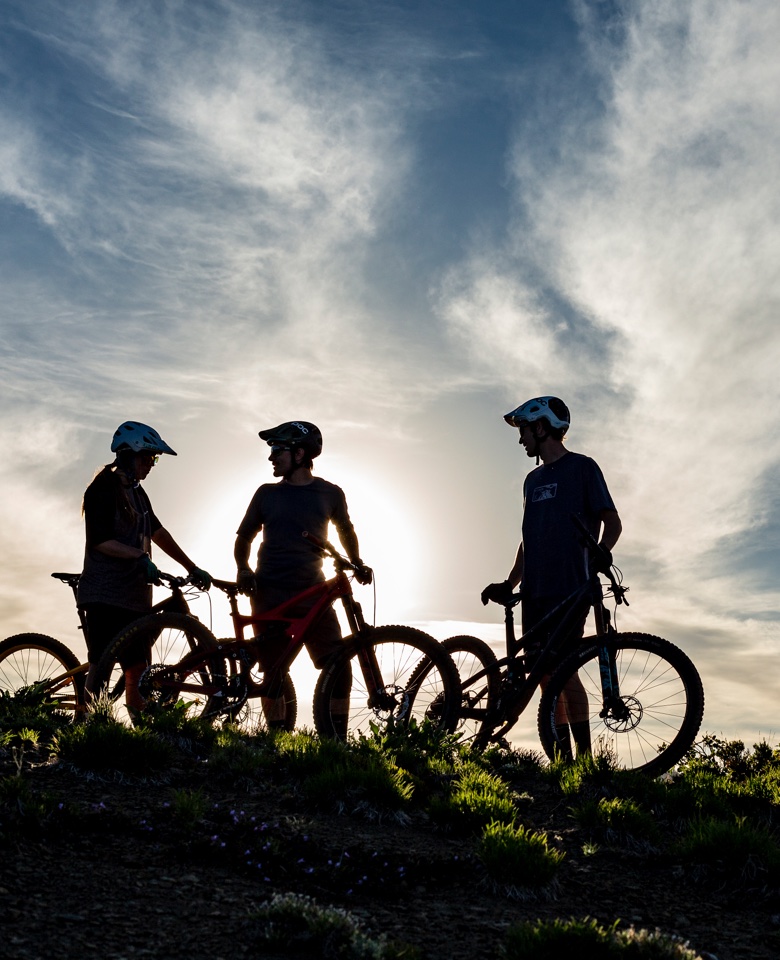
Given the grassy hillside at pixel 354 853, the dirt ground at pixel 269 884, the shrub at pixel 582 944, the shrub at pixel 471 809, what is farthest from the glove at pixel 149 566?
the shrub at pixel 582 944

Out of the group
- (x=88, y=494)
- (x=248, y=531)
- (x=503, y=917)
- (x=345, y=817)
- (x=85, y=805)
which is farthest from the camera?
(x=248, y=531)

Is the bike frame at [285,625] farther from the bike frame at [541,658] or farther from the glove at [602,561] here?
the glove at [602,561]

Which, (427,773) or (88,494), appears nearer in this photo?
(427,773)

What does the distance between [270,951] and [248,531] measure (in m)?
5.61

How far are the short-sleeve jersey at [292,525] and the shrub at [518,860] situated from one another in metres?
4.21

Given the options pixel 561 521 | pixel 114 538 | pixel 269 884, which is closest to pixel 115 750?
pixel 269 884

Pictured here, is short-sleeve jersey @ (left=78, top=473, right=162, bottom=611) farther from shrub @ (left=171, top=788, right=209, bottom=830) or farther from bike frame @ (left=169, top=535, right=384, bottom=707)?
shrub @ (left=171, top=788, right=209, bottom=830)

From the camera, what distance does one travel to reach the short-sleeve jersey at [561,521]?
8789 mm

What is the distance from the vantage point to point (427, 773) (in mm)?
7562

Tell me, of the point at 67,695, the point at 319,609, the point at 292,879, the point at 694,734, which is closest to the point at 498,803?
the point at 292,879

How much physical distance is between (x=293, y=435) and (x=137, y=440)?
1.55 meters

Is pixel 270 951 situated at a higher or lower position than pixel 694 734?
lower

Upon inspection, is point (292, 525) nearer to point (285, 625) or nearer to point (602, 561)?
point (285, 625)

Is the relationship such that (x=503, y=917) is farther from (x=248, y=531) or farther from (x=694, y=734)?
(x=248, y=531)
